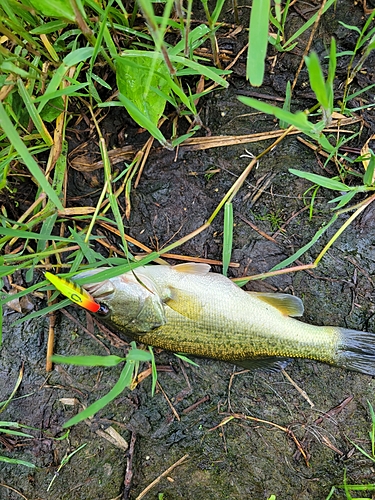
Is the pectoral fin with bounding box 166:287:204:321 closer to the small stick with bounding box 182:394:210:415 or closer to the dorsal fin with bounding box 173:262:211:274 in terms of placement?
the dorsal fin with bounding box 173:262:211:274

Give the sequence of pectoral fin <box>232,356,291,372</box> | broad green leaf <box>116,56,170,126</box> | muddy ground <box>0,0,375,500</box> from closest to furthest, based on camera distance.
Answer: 1. broad green leaf <box>116,56,170,126</box>
2. pectoral fin <box>232,356,291,372</box>
3. muddy ground <box>0,0,375,500</box>

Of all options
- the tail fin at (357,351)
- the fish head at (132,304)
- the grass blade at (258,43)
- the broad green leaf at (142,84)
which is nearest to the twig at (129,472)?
the fish head at (132,304)

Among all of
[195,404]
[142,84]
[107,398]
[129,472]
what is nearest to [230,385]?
[195,404]

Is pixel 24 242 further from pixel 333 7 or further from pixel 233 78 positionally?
pixel 333 7

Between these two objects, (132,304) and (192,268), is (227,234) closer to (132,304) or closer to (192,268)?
(192,268)

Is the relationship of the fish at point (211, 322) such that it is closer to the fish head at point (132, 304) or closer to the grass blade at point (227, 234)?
the fish head at point (132, 304)

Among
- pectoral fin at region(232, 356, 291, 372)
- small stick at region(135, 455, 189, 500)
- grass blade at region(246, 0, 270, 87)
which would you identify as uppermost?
grass blade at region(246, 0, 270, 87)

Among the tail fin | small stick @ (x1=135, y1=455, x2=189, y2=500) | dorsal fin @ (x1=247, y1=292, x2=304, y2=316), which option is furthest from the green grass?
small stick @ (x1=135, y1=455, x2=189, y2=500)
